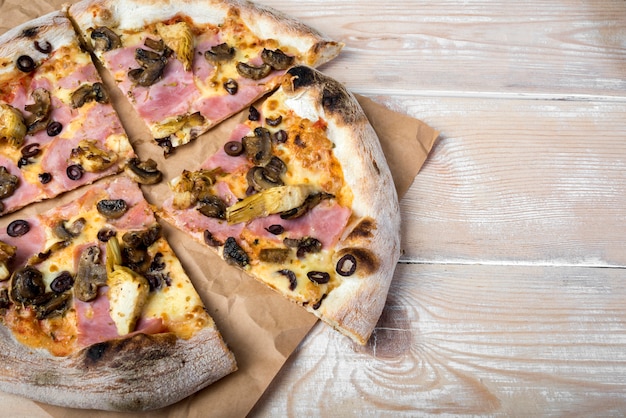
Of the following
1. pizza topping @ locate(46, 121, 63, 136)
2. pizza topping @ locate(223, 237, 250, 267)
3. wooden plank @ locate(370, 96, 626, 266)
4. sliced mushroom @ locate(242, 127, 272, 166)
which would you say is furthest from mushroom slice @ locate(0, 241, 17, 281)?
wooden plank @ locate(370, 96, 626, 266)

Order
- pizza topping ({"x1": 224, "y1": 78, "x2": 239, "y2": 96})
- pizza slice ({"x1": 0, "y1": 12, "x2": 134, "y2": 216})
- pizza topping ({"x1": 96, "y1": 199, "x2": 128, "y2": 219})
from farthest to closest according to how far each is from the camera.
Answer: pizza topping ({"x1": 224, "y1": 78, "x2": 239, "y2": 96})
pizza slice ({"x1": 0, "y1": 12, "x2": 134, "y2": 216})
pizza topping ({"x1": 96, "y1": 199, "x2": 128, "y2": 219})

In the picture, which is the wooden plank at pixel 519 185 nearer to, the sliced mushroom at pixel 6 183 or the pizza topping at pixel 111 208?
the pizza topping at pixel 111 208

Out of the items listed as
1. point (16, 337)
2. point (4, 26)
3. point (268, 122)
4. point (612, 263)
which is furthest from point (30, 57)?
point (612, 263)

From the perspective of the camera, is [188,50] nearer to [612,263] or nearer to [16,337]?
[16,337]

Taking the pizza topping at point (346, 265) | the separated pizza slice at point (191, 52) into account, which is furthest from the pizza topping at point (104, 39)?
the pizza topping at point (346, 265)

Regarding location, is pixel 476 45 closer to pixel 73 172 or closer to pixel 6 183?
pixel 73 172

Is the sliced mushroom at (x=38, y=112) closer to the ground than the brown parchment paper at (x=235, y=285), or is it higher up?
higher up

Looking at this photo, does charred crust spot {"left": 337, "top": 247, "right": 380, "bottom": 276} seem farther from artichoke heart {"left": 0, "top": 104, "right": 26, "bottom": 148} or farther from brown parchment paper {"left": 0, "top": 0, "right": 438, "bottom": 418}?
artichoke heart {"left": 0, "top": 104, "right": 26, "bottom": 148}
